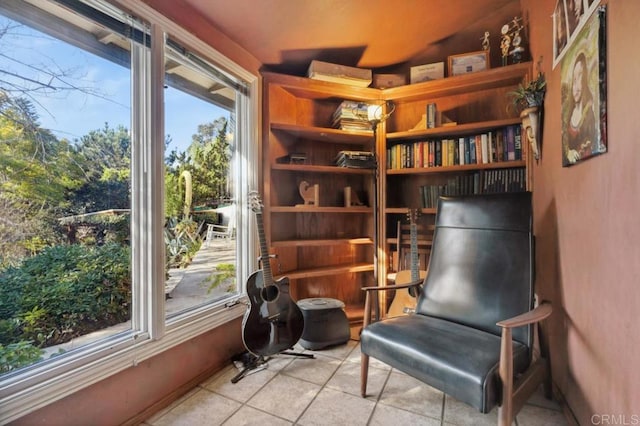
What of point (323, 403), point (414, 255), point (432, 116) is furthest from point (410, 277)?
point (432, 116)

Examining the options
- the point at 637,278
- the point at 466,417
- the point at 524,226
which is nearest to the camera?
the point at 637,278

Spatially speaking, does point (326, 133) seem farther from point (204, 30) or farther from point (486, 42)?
point (486, 42)

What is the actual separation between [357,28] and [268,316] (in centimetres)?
213

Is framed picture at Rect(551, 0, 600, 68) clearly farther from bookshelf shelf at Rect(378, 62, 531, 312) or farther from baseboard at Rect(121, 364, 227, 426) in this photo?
baseboard at Rect(121, 364, 227, 426)

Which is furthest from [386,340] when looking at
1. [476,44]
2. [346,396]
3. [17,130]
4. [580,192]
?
[476,44]

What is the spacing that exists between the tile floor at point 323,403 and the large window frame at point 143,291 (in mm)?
345

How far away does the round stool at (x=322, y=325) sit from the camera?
6.98ft

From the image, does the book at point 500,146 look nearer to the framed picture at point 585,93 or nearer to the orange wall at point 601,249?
the orange wall at point 601,249

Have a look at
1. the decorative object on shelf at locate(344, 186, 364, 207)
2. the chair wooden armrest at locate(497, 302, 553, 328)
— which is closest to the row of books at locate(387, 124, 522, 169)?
the decorative object on shelf at locate(344, 186, 364, 207)

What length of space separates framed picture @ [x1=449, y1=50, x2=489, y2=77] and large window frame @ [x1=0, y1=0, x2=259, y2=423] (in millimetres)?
1746

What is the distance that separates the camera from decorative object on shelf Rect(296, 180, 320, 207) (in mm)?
2451

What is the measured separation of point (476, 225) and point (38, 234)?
2.15m

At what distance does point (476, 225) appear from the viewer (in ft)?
5.65

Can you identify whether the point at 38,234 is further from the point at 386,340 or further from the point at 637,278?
the point at 637,278
